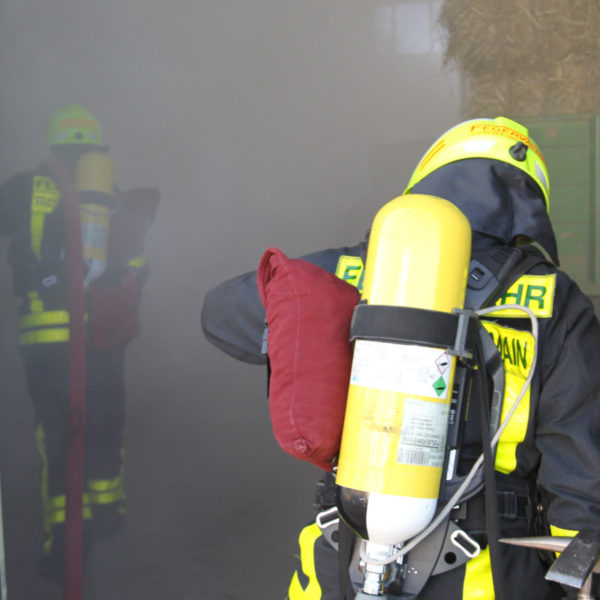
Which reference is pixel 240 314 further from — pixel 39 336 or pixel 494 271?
pixel 39 336

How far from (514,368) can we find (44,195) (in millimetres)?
2254

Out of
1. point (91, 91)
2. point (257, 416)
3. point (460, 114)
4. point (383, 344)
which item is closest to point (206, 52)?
point (91, 91)

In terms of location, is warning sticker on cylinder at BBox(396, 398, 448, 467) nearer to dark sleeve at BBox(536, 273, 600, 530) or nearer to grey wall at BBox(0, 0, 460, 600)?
dark sleeve at BBox(536, 273, 600, 530)

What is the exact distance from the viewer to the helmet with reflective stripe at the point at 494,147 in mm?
1656

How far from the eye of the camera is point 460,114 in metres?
4.00

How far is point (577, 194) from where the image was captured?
3699 millimetres

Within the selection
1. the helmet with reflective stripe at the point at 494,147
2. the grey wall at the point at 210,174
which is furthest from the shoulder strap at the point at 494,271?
the grey wall at the point at 210,174

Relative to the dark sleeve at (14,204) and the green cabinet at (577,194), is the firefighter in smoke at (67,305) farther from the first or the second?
the green cabinet at (577,194)

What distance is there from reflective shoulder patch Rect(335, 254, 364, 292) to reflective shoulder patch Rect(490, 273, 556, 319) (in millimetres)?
296

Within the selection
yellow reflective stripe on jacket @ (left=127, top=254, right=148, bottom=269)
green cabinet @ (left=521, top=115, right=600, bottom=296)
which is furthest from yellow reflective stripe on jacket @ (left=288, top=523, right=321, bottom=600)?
green cabinet @ (left=521, top=115, right=600, bottom=296)

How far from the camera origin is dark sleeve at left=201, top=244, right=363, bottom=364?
1655 mm

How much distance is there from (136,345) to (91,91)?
1.17 metres

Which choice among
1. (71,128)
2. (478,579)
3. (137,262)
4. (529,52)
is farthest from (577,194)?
(478,579)

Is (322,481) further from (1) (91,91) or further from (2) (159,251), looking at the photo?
(1) (91,91)
